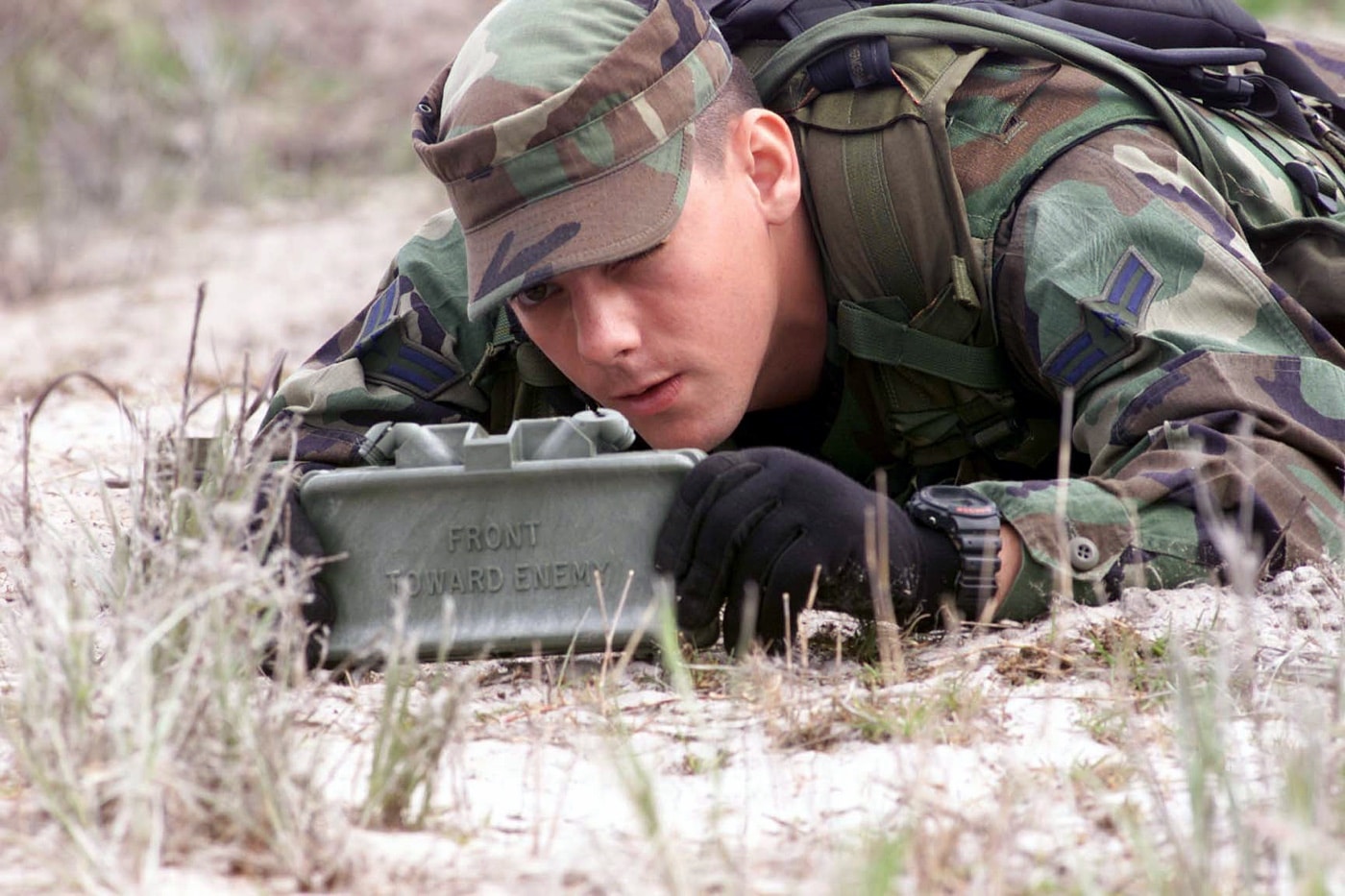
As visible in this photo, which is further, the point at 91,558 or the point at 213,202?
the point at 213,202

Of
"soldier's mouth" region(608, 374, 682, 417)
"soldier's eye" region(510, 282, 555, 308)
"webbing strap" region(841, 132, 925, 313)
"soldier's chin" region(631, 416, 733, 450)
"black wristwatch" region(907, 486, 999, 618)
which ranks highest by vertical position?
"webbing strap" region(841, 132, 925, 313)

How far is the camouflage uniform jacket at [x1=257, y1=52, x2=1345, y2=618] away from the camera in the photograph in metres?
2.46

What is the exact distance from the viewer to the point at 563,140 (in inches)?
104

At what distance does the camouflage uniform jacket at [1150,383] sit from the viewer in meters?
2.46

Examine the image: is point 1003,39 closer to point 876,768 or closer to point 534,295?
point 534,295

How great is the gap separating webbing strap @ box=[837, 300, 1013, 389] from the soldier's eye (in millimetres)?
538

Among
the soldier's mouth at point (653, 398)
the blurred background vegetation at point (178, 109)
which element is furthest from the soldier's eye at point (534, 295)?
the blurred background vegetation at point (178, 109)

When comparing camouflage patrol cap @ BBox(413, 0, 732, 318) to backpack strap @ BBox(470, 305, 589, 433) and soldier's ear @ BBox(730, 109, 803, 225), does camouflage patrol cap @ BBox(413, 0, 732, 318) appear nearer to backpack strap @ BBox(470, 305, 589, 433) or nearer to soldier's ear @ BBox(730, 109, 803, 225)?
soldier's ear @ BBox(730, 109, 803, 225)

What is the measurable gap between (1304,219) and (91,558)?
213 cm

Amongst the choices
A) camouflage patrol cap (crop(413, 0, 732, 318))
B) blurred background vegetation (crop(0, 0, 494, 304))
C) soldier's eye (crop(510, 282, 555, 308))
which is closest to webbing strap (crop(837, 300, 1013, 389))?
camouflage patrol cap (crop(413, 0, 732, 318))

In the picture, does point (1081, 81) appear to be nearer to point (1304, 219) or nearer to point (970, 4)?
point (970, 4)

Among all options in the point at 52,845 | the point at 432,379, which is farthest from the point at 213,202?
the point at 52,845

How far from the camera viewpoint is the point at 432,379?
3.18 meters

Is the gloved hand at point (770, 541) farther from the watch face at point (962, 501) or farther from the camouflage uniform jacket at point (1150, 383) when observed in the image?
the camouflage uniform jacket at point (1150, 383)
